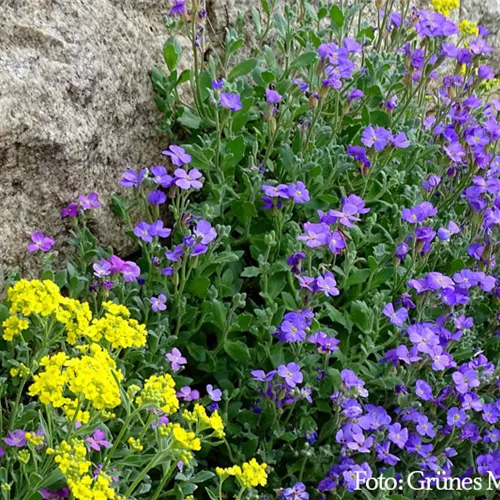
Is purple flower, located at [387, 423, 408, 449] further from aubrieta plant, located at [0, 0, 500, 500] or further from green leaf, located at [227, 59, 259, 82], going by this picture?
green leaf, located at [227, 59, 259, 82]

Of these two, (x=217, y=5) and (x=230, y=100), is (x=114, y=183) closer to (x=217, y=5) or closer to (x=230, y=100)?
(x=230, y=100)

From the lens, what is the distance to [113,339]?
2.04 m

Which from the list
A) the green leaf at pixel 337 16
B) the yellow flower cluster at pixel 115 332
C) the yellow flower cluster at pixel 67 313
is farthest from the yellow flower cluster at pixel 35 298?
the green leaf at pixel 337 16

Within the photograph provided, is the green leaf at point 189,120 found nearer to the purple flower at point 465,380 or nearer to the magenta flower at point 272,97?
the magenta flower at point 272,97

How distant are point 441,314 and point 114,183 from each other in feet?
4.51

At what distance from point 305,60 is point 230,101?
0.51 meters

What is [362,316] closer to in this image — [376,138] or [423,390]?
[423,390]

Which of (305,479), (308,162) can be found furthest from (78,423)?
(308,162)

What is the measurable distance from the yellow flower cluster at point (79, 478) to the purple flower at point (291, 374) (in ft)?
2.72

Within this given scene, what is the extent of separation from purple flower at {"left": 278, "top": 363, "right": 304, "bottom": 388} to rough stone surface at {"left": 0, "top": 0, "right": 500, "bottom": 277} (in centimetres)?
85

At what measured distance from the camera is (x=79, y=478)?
6.15 feet

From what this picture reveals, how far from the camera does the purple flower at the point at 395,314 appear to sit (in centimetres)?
287

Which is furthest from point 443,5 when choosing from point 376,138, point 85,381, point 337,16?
point 85,381

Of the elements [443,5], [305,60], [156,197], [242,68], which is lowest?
[156,197]
